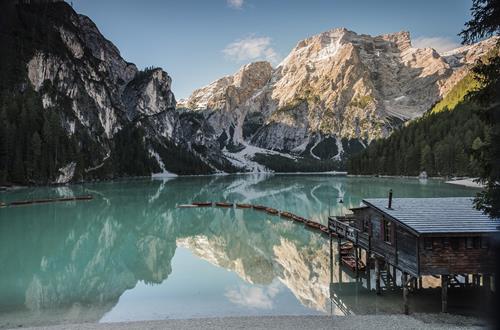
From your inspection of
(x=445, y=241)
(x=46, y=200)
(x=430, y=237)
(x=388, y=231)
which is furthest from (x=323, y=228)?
(x=46, y=200)

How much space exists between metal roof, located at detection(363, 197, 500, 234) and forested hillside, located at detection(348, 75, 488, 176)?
105664 millimetres

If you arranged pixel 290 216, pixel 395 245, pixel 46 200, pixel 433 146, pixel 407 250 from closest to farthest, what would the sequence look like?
pixel 407 250
pixel 395 245
pixel 290 216
pixel 46 200
pixel 433 146

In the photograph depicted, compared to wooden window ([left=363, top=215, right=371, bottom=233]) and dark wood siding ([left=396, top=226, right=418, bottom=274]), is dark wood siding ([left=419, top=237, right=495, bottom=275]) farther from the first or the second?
wooden window ([left=363, top=215, right=371, bottom=233])

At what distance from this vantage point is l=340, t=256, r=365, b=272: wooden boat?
32.4m

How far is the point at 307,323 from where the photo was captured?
2164 cm

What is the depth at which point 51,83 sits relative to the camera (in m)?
184

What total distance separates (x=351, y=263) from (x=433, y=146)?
14152 cm

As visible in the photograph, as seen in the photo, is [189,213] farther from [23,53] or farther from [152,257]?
[23,53]

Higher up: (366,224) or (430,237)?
(430,237)

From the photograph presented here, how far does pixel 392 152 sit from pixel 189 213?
13245 cm

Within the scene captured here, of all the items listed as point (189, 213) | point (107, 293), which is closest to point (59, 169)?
point (189, 213)

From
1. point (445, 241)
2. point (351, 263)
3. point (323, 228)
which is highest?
point (445, 241)

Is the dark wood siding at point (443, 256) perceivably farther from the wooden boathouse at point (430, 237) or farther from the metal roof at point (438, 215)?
the metal roof at point (438, 215)

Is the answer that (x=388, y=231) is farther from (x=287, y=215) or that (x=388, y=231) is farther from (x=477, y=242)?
(x=287, y=215)
